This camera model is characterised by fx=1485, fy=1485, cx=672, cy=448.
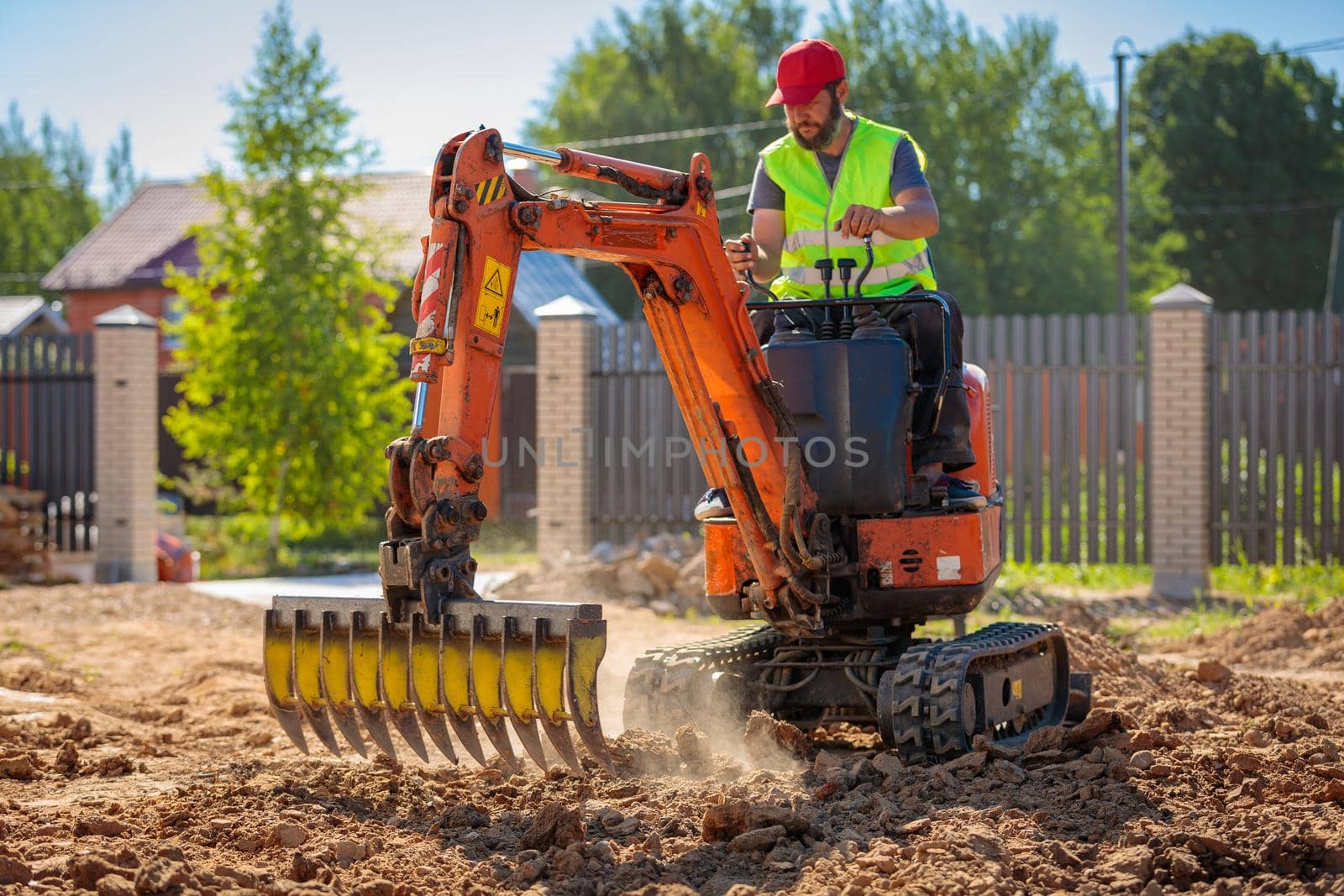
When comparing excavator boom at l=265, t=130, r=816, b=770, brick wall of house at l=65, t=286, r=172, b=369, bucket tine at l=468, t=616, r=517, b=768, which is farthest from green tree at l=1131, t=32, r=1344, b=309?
bucket tine at l=468, t=616, r=517, b=768

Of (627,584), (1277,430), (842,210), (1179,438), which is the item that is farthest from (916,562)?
(1277,430)

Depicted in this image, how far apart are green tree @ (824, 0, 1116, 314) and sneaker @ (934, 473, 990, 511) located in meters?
37.0

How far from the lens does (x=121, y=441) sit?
15484 millimetres

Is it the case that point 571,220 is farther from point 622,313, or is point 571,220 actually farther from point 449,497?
point 622,313

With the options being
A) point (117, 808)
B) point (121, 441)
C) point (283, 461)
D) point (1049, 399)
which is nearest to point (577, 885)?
point (117, 808)

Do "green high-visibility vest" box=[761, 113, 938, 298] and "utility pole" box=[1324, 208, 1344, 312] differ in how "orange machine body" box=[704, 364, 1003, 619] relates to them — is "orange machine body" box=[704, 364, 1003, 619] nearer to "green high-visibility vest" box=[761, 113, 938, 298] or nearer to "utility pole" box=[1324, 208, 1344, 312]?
"green high-visibility vest" box=[761, 113, 938, 298]

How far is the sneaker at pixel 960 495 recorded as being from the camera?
6082mm

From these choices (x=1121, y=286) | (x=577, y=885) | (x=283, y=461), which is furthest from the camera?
(x=1121, y=286)

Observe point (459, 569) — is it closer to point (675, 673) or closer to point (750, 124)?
point (675, 673)

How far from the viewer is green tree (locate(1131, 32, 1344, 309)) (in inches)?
1719

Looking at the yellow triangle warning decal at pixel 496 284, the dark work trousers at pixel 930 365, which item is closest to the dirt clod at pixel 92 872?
the yellow triangle warning decal at pixel 496 284

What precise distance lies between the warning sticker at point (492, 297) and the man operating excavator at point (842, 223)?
1.30 metres

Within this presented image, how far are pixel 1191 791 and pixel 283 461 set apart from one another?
46.3 ft

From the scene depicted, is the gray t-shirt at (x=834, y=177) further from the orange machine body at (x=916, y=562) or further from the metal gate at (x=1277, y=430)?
the metal gate at (x=1277, y=430)
